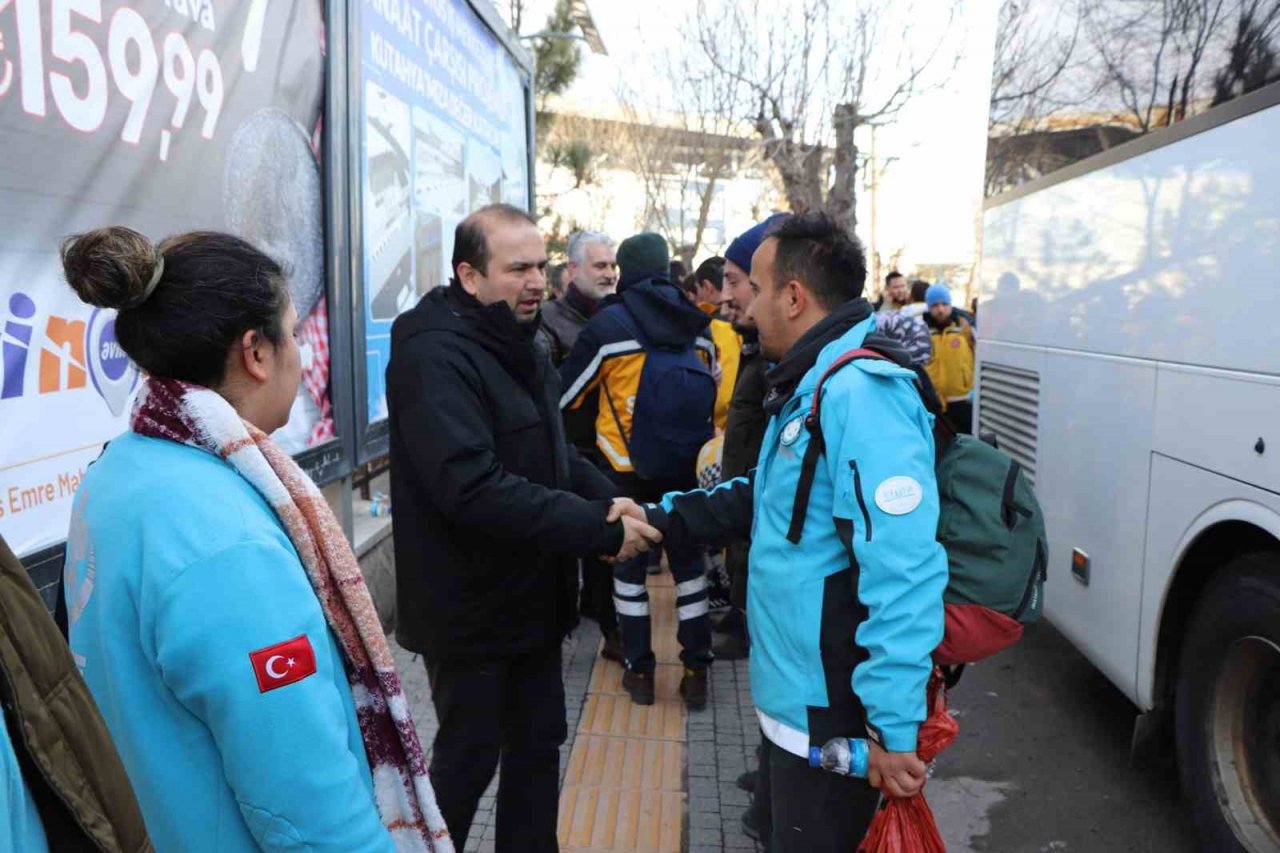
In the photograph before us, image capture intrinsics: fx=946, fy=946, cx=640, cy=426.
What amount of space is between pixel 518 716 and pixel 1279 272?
7.95ft

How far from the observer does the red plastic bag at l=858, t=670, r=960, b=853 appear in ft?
6.50

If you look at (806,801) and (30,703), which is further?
(806,801)

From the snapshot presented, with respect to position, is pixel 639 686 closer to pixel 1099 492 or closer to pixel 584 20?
pixel 1099 492

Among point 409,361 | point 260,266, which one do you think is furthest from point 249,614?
point 409,361

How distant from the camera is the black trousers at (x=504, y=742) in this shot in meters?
2.48

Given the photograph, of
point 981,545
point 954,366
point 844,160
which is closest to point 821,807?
point 981,545

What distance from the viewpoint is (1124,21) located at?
3592 mm

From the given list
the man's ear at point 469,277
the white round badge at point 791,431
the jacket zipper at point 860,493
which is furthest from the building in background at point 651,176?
the jacket zipper at point 860,493

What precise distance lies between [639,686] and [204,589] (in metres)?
3.38

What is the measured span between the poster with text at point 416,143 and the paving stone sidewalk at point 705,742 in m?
1.60

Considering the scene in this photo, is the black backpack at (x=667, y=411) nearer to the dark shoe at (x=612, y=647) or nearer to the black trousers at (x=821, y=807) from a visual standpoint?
the dark shoe at (x=612, y=647)

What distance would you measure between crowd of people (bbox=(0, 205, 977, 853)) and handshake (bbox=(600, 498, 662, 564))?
1 cm

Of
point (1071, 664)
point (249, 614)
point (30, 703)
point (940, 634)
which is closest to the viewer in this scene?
point (30, 703)

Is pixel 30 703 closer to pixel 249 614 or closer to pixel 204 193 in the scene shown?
pixel 249 614
